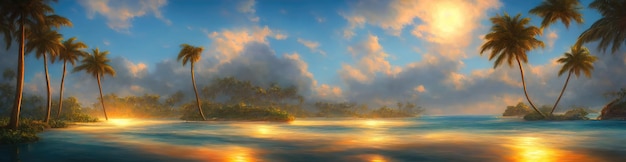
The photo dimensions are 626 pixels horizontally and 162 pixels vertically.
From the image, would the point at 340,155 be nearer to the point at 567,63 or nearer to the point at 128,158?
the point at 128,158

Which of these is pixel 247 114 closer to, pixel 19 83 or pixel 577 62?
pixel 19 83

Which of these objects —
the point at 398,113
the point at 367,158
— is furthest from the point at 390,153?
the point at 398,113

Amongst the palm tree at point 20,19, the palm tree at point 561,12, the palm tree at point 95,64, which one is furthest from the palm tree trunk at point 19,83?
the palm tree at point 561,12

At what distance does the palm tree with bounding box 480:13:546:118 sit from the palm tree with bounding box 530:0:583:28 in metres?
5.42

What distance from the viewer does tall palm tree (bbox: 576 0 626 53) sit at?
95.0 ft

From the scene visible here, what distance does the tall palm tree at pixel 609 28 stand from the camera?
2897cm

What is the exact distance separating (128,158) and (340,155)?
732 centimetres

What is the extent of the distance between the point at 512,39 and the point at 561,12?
301 inches

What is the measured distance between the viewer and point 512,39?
4897 cm

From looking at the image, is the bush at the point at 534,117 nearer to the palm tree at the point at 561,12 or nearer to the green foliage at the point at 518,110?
the palm tree at the point at 561,12

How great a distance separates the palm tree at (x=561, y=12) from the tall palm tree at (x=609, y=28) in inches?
446

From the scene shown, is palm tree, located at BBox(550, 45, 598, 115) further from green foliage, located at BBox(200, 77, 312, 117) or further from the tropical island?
green foliage, located at BBox(200, 77, 312, 117)

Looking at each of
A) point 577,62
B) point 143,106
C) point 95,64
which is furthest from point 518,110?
point 143,106

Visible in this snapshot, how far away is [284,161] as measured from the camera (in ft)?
40.2
